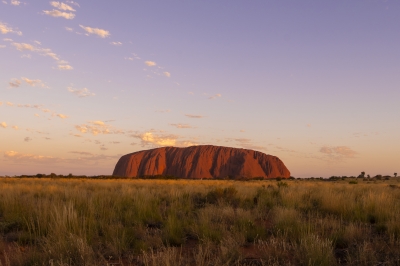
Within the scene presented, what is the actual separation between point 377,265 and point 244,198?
8.45 m

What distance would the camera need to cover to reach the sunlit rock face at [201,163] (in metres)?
87.3

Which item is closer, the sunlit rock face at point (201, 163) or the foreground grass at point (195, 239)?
the foreground grass at point (195, 239)

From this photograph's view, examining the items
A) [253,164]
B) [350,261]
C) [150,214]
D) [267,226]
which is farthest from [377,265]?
[253,164]

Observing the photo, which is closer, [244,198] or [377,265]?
[377,265]

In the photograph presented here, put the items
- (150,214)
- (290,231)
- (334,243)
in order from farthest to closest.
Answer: (150,214), (290,231), (334,243)

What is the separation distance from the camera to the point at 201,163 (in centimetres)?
8875

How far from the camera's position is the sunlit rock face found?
286 feet

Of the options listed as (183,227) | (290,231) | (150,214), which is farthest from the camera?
(150,214)

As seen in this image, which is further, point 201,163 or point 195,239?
point 201,163

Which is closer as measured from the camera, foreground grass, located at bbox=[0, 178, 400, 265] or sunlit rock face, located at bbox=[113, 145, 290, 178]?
foreground grass, located at bbox=[0, 178, 400, 265]

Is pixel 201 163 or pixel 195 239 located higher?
pixel 201 163

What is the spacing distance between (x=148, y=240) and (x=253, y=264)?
237cm

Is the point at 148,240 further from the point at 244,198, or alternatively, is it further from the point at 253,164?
the point at 253,164

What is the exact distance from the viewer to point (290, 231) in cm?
634
